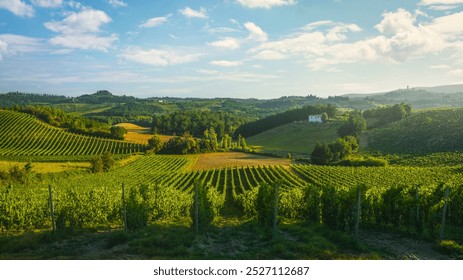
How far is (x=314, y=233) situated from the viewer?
560 inches

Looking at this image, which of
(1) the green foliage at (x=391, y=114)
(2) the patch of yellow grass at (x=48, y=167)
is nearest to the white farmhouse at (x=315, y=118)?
(1) the green foliage at (x=391, y=114)

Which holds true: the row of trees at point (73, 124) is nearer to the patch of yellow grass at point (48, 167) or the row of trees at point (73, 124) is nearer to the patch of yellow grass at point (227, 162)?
the patch of yellow grass at point (227, 162)

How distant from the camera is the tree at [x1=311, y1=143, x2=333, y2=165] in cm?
8044

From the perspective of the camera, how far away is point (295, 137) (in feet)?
422

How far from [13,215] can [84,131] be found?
332 feet

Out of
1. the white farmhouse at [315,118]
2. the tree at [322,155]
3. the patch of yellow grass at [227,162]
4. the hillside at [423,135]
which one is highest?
the white farmhouse at [315,118]

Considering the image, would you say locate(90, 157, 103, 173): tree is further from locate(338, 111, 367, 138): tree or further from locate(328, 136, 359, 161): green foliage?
locate(338, 111, 367, 138): tree

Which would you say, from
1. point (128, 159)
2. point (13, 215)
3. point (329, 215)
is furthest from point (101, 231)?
point (128, 159)

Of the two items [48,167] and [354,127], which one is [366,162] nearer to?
[354,127]

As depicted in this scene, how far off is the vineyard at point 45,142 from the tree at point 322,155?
52.3m

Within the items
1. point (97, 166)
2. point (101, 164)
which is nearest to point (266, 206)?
point (97, 166)

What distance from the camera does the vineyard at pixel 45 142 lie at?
89.9 meters
